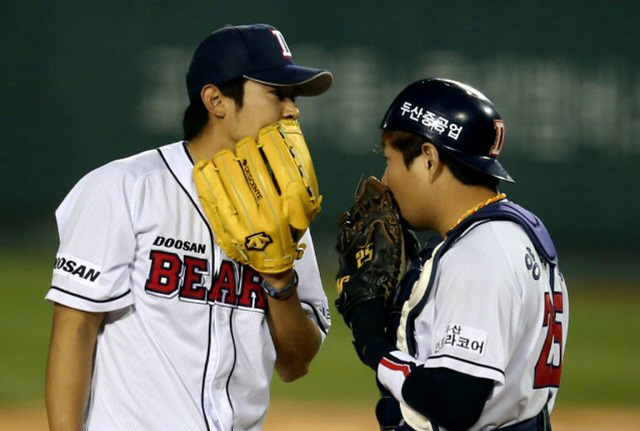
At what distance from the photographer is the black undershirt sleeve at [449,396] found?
2.62m

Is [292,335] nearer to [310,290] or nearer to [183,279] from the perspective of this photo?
[310,290]

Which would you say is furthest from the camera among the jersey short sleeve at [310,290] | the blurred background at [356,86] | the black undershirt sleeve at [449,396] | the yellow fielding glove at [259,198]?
the blurred background at [356,86]

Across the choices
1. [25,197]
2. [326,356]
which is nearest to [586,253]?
[326,356]

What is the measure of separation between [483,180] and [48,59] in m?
10.6

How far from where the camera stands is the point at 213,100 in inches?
122

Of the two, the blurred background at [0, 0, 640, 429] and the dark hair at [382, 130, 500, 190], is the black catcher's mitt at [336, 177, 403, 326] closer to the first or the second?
the dark hair at [382, 130, 500, 190]

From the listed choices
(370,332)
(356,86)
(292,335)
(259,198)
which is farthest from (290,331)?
(356,86)

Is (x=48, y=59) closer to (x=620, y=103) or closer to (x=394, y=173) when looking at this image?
(x=620, y=103)

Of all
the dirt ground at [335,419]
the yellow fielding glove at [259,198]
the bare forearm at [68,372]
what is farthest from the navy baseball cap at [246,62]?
the dirt ground at [335,419]

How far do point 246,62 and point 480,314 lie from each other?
Result: 3.37 ft

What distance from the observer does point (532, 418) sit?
2822 mm

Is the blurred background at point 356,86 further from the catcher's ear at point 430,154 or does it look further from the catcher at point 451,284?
the catcher's ear at point 430,154

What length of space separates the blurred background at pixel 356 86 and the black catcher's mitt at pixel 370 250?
9228 mm

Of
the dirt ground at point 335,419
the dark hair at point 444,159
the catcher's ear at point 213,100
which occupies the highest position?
the catcher's ear at point 213,100
